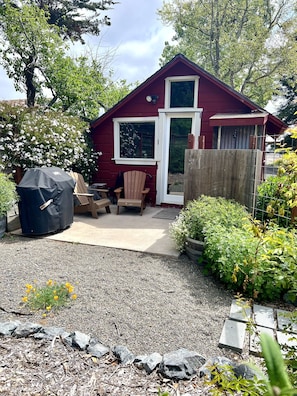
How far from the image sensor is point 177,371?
5.30ft

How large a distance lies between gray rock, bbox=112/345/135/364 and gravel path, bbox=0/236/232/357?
0.24 ft

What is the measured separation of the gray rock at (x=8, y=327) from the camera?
1.93 meters

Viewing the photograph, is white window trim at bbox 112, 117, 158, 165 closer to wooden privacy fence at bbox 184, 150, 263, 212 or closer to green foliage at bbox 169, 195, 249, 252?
wooden privacy fence at bbox 184, 150, 263, 212

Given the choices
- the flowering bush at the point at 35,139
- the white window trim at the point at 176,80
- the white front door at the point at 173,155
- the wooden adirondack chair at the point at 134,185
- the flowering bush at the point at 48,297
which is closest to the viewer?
the flowering bush at the point at 48,297

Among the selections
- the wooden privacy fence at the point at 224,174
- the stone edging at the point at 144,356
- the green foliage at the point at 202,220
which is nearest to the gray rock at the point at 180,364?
the stone edging at the point at 144,356

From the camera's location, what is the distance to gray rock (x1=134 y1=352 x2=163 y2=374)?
165 centimetres

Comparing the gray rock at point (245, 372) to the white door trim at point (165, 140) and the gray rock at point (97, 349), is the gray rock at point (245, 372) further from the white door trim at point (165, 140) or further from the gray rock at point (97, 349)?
the white door trim at point (165, 140)

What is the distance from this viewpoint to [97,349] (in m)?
1.79

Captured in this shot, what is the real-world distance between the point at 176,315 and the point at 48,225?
2.70m

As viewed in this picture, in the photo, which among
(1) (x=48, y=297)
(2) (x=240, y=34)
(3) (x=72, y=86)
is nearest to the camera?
(1) (x=48, y=297)

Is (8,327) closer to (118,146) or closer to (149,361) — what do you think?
(149,361)

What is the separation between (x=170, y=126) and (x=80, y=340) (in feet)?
18.4

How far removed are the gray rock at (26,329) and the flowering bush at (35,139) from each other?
13.3ft

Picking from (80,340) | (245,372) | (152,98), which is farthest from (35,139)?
(245,372)
